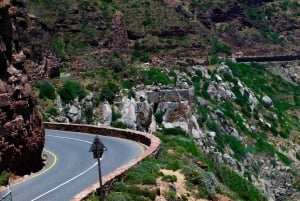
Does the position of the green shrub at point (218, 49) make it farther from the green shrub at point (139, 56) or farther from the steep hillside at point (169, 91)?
the green shrub at point (139, 56)

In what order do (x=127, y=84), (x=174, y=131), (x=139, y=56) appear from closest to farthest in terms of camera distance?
(x=174, y=131) → (x=127, y=84) → (x=139, y=56)

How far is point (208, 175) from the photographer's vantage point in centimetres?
2991

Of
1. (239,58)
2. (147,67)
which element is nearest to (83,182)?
(147,67)

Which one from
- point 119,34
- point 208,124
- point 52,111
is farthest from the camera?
point 119,34

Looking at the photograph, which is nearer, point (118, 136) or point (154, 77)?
point (118, 136)

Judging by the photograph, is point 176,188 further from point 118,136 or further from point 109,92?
point 109,92

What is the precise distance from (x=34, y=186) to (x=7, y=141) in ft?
6.64

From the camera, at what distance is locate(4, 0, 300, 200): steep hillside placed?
153 feet

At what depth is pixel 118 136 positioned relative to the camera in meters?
37.9

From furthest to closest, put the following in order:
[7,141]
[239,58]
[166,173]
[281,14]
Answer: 1. [281,14]
2. [239,58]
3. [166,173]
4. [7,141]

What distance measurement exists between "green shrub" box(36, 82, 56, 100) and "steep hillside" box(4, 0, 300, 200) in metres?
0.11

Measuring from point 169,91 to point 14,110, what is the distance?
2606 cm

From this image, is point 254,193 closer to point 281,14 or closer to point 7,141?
point 7,141

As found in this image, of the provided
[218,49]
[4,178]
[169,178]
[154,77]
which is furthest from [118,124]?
[218,49]
